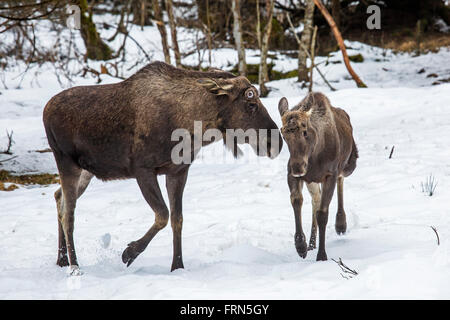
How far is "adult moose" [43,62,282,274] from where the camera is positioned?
→ 4887 millimetres

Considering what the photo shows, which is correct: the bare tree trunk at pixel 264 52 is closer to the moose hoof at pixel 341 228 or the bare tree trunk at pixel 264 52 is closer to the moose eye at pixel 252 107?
the moose hoof at pixel 341 228

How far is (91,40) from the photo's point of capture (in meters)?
18.3

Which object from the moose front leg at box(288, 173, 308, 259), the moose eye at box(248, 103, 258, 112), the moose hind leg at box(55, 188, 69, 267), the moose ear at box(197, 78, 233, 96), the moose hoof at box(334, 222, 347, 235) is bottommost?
the moose hoof at box(334, 222, 347, 235)

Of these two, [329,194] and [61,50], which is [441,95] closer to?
[329,194]

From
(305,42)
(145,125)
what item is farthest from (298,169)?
(305,42)

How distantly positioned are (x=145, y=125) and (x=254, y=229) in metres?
2.21

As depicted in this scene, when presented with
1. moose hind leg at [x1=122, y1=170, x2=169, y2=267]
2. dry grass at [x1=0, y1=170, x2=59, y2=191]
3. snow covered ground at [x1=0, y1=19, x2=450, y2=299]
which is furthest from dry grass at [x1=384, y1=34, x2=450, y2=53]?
moose hind leg at [x1=122, y1=170, x2=169, y2=267]

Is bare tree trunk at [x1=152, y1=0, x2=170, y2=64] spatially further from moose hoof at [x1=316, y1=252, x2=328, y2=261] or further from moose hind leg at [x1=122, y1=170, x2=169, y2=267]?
moose hoof at [x1=316, y1=252, x2=328, y2=261]

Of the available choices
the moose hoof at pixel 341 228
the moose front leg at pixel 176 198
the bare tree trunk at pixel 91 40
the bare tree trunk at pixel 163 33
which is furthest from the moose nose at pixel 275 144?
the bare tree trunk at pixel 91 40

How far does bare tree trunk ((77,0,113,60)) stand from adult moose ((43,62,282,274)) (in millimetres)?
12944

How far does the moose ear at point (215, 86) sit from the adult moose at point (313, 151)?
60 cm

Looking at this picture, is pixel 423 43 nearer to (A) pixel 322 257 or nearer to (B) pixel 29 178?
(B) pixel 29 178

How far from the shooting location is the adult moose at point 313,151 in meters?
4.70

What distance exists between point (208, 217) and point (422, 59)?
14330 mm
